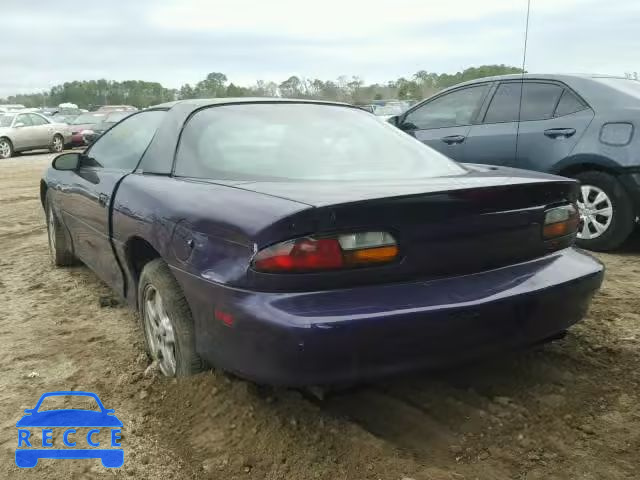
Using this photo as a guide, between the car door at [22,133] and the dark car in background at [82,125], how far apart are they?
5.18 feet

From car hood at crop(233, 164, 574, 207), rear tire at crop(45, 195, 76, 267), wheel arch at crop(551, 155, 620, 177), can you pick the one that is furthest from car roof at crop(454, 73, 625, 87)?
rear tire at crop(45, 195, 76, 267)

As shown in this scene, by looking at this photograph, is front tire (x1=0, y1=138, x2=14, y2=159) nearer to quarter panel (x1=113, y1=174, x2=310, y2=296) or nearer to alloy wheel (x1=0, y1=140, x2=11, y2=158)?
alloy wheel (x1=0, y1=140, x2=11, y2=158)

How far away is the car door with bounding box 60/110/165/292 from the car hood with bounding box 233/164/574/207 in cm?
117

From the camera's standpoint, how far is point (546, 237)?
2.56 metres

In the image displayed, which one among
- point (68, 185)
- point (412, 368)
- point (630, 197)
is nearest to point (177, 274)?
point (412, 368)

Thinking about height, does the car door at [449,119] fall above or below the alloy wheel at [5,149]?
above

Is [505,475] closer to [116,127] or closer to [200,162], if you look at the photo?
[200,162]

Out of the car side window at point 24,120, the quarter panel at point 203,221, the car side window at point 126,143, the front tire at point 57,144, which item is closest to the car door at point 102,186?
the car side window at point 126,143

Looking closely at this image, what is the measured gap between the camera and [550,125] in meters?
5.24

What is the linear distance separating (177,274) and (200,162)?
60 centimetres

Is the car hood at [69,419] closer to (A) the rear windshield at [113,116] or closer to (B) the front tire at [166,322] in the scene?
(B) the front tire at [166,322]

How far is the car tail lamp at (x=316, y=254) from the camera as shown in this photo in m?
2.06

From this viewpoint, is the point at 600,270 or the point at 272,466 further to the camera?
the point at 600,270

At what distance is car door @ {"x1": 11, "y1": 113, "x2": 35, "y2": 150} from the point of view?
62.0 feet
